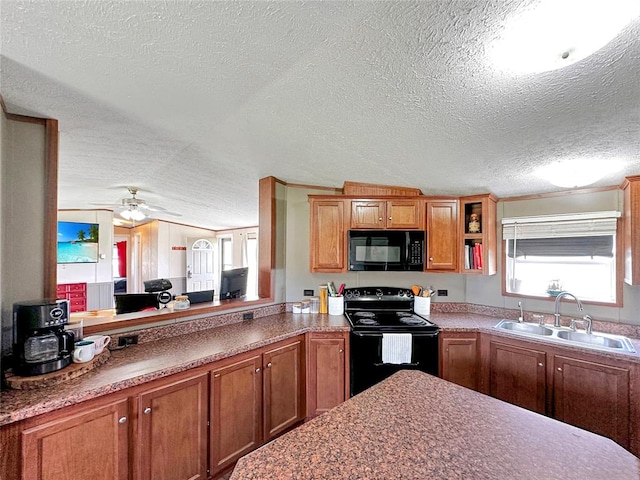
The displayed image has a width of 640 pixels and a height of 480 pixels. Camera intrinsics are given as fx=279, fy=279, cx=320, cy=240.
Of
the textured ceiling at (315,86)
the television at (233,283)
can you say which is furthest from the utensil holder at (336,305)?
the textured ceiling at (315,86)

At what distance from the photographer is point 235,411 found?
6.15 feet

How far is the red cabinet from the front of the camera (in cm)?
500

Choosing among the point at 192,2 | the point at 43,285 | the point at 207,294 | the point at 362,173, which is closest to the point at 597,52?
the point at 192,2

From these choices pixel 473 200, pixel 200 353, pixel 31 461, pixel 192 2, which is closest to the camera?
pixel 192 2

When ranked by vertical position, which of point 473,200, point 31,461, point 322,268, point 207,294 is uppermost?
point 473,200

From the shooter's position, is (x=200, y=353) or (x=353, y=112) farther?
(x=200, y=353)

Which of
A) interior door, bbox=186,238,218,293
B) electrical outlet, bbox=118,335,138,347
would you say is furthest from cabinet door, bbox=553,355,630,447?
interior door, bbox=186,238,218,293

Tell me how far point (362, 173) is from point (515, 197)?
169cm

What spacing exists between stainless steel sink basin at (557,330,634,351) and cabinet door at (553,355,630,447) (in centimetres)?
26

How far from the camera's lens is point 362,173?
2.54 meters

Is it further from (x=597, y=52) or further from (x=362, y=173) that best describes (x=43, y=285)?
(x=597, y=52)

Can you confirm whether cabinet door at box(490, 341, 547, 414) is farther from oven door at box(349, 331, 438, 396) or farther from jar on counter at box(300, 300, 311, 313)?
jar on counter at box(300, 300, 311, 313)

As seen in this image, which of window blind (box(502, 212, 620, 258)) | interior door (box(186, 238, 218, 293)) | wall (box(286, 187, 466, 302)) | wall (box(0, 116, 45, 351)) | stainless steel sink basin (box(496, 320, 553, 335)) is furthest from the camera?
interior door (box(186, 238, 218, 293))

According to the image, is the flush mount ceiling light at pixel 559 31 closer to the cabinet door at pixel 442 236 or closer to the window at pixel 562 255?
the cabinet door at pixel 442 236
